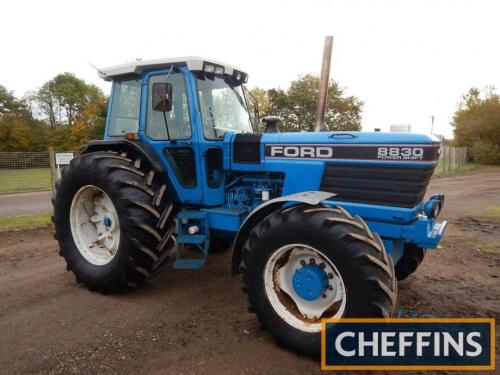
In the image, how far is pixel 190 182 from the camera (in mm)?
4328

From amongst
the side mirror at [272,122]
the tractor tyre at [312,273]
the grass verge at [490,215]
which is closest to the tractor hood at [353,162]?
the side mirror at [272,122]

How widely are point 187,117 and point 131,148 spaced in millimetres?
788

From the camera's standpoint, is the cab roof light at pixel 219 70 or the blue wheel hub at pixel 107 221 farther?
the blue wheel hub at pixel 107 221

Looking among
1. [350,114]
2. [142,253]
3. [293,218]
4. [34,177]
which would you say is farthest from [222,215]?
[350,114]

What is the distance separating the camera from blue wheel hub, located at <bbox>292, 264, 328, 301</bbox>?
3069 millimetres

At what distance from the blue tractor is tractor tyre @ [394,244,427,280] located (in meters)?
0.02

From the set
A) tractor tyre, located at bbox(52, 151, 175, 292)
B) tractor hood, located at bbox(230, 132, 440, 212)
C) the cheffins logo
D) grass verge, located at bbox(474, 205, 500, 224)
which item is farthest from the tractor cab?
grass verge, located at bbox(474, 205, 500, 224)

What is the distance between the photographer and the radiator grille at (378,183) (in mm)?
3307

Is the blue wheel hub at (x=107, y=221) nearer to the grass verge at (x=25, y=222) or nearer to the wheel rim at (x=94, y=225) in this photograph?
the wheel rim at (x=94, y=225)

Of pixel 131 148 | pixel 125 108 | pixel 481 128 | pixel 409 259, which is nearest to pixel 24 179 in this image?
pixel 125 108

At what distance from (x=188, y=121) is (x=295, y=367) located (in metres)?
2.70

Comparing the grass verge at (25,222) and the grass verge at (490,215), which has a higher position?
the grass verge at (25,222)

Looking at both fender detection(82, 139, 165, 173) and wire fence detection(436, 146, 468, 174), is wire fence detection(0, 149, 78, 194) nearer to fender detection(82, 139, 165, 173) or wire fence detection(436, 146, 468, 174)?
fender detection(82, 139, 165, 173)

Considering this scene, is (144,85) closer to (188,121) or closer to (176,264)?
(188,121)
